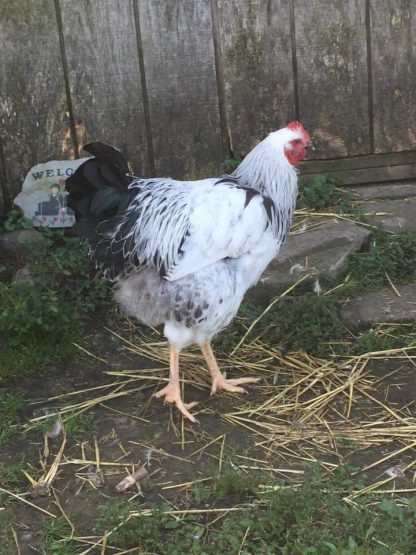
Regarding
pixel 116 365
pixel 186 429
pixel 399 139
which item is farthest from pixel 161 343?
pixel 399 139

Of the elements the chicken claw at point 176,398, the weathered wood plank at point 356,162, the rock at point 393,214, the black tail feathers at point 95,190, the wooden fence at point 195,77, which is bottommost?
the chicken claw at point 176,398

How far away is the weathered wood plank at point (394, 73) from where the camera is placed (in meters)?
4.59

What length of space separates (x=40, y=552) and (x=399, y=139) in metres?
3.43

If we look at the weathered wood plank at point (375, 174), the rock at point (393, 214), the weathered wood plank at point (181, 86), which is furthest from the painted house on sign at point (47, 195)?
the rock at point (393, 214)

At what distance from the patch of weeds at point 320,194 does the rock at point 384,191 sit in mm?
100

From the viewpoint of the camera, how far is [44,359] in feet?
12.6

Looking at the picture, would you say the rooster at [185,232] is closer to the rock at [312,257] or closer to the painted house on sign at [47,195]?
the rock at [312,257]

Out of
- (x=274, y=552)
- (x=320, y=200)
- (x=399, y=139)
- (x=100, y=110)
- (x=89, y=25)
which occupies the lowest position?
(x=274, y=552)

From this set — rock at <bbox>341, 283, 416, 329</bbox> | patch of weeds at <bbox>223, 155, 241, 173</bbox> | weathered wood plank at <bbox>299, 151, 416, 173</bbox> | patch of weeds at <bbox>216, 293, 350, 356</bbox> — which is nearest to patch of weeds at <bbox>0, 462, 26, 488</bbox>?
patch of weeds at <bbox>216, 293, 350, 356</bbox>

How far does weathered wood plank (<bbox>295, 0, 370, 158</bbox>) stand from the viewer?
455 centimetres

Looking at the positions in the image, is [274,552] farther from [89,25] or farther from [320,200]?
[89,25]

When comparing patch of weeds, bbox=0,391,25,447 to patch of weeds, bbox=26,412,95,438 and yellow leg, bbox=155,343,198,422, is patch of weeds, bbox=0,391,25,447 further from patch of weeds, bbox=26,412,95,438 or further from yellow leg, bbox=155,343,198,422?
yellow leg, bbox=155,343,198,422

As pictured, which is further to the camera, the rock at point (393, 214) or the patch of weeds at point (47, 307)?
the rock at point (393, 214)

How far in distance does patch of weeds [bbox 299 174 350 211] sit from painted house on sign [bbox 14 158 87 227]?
1407 mm
